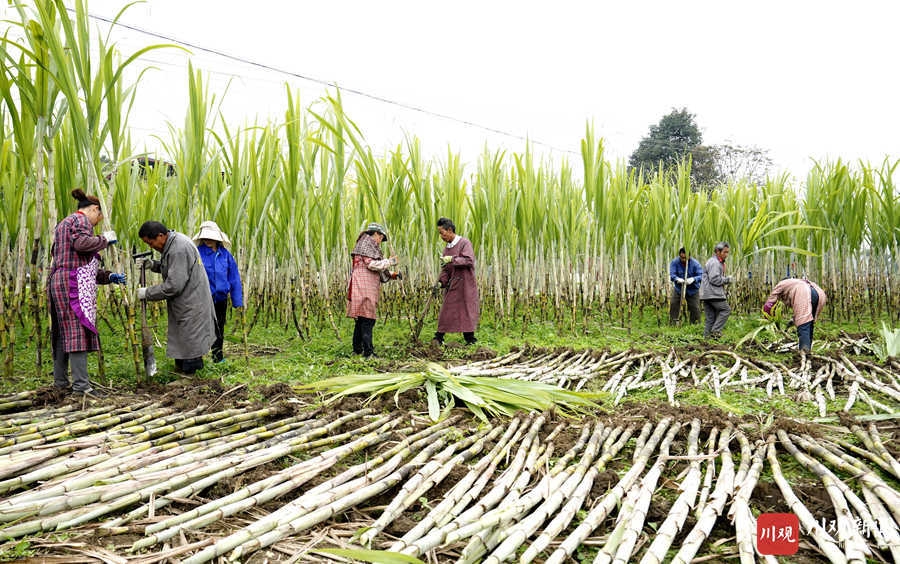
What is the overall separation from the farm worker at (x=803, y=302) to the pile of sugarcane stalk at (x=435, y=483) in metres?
2.69

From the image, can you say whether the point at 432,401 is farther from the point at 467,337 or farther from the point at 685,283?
the point at 685,283

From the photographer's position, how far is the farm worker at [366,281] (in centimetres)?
457

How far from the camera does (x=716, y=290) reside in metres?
6.19

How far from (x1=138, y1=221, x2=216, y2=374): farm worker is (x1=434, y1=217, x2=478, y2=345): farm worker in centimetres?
216

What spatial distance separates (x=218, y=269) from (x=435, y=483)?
10.1ft

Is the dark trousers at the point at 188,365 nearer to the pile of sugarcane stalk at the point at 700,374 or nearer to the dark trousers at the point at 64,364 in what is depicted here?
the dark trousers at the point at 64,364

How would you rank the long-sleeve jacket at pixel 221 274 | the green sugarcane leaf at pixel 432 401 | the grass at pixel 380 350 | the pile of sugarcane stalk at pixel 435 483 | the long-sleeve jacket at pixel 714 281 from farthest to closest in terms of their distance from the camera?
the long-sleeve jacket at pixel 714 281, the long-sleeve jacket at pixel 221 274, the grass at pixel 380 350, the green sugarcane leaf at pixel 432 401, the pile of sugarcane stalk at pixel 435 483

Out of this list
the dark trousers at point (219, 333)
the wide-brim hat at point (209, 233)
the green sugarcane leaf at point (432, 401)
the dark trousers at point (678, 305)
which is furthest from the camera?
the dark trousers at point (678, 305)

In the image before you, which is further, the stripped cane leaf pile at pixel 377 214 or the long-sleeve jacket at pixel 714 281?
the long-sleeve jacket at pixel 714 281

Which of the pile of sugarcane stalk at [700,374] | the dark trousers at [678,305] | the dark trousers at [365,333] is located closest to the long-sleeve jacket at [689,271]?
the dark trousers at [678,305]

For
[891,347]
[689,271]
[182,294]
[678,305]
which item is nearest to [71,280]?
[182,294]

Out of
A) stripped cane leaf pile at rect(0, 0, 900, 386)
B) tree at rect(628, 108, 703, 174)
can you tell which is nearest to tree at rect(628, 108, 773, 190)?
tree at rect(628, 108, 703, 174)

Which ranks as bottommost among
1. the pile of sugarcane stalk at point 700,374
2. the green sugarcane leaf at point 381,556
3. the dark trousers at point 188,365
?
the pile of sugarcane stalk at point 700,374

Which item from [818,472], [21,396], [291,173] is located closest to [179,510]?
[21,396]
